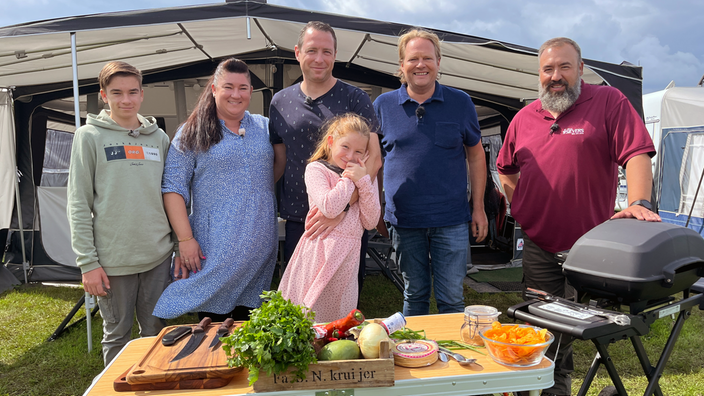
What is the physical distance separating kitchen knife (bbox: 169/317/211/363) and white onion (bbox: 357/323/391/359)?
1.72ft

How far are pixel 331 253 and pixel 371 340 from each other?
589mm

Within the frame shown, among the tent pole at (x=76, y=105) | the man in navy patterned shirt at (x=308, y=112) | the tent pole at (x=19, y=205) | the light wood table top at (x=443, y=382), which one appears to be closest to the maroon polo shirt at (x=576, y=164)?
the man in navy patterned shirt at (x=308, y=112)

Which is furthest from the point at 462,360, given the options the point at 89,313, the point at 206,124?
the point at 89,313

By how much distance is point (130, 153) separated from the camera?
207cm

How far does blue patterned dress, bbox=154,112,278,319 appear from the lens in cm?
199

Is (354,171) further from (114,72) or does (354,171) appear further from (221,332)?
(114,72)

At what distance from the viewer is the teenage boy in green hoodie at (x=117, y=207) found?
201cm

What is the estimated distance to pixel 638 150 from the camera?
6.53 ft

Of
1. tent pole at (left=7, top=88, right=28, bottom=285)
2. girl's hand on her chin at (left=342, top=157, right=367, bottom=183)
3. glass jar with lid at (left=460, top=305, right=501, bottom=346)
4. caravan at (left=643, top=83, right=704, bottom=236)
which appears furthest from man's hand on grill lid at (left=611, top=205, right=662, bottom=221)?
caravan at (left=643, top=83, right=704, bottom=236)

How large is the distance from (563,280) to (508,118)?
4546 millimetres

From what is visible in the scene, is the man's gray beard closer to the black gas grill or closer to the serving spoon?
the black gas grill

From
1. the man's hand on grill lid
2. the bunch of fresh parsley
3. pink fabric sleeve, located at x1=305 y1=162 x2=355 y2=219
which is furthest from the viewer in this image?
pink fabric sleeve, located at x1=305 y1=162 x2=355 y2=219

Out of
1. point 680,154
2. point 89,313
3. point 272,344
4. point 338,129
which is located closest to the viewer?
point 272,344

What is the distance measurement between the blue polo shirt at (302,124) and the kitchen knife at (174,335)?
808 mm
